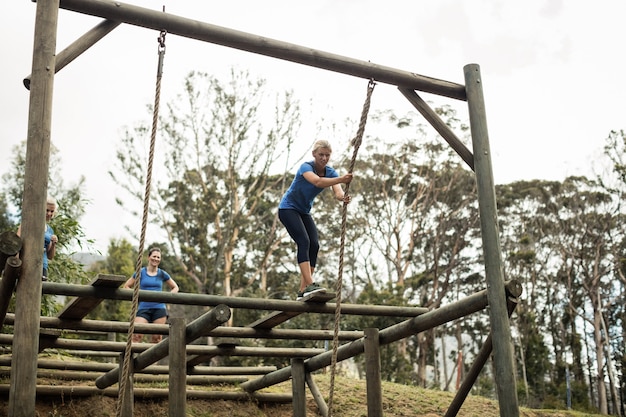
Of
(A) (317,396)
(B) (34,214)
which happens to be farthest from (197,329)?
(A) (317,396)

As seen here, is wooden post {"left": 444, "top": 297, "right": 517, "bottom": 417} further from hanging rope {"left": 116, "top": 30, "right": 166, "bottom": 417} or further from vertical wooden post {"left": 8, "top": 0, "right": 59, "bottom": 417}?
vertical wooden post {"left": 8, "top": 0, "right": 59, "bottom": 417}

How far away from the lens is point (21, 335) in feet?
13.2

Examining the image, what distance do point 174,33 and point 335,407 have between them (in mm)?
6852

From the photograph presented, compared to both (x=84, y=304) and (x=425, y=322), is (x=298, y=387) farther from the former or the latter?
(x=84, y=304)

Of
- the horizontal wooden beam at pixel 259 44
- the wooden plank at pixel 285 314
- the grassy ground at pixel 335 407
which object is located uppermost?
the horizontal wooden beam at pixel 259 44

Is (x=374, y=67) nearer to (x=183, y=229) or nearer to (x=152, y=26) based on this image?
(x=152, y=26)

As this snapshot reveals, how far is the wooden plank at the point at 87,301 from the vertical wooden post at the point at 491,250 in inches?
109

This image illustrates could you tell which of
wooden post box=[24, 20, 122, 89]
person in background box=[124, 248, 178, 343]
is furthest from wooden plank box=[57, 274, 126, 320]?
person in background box=[124, 248, 178, 343]

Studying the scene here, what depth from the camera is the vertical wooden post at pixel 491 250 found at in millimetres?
5188

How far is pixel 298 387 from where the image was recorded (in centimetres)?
719

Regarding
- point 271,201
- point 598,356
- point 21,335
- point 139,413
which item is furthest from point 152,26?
point 598,356

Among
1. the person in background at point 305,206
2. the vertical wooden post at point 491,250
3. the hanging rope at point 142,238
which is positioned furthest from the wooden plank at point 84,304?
the vertical wooden post at point 491,250

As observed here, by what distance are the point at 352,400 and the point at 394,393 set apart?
48.3 inches

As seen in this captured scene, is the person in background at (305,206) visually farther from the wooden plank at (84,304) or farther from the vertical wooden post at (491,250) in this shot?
the wooden plank at (84,304)
